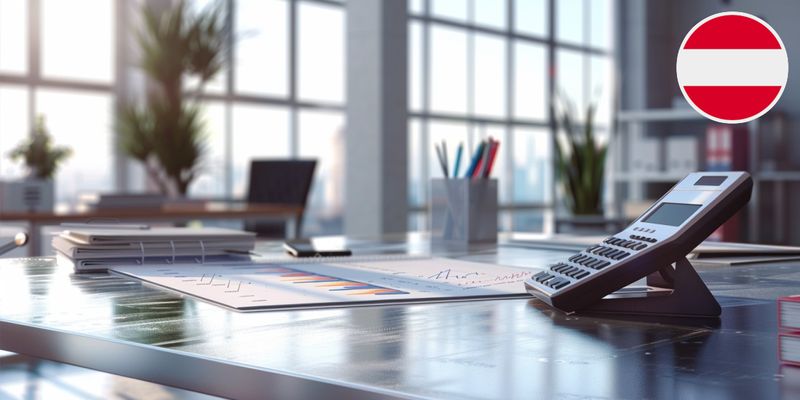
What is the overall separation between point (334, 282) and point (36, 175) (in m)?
2.59

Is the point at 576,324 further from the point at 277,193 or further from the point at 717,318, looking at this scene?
the point at 277,193

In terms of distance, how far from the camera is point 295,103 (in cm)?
636

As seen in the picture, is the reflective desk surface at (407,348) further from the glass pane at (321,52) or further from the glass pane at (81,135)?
the glass pane at (321,52)

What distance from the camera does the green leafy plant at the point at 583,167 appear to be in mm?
4699

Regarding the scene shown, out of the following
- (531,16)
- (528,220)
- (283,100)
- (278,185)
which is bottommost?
(528,220)

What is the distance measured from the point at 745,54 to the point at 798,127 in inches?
168

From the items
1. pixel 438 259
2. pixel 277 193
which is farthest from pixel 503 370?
pixel 277 193

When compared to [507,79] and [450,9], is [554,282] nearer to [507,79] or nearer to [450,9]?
[450,9]

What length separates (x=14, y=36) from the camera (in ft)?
16.7

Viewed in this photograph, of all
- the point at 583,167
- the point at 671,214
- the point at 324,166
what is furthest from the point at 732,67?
the point at 324,166

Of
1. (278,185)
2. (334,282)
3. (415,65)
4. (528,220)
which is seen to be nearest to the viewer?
(334,282)

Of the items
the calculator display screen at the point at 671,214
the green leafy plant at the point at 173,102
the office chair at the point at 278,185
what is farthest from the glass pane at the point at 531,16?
the calculator display screen at the point at 671,214

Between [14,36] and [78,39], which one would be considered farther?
[78,39]

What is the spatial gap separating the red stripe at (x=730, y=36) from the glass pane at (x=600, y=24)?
8.06 m
